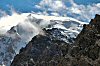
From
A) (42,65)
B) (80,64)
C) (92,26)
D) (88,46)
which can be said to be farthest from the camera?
(42,65)

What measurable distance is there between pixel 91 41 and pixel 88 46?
4.65 ft

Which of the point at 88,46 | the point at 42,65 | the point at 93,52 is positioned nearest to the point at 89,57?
the point at 93,52

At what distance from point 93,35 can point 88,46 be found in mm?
3197

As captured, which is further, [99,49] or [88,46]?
[88,46]

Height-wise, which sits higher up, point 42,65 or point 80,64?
point 80,64

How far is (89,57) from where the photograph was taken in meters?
89.1

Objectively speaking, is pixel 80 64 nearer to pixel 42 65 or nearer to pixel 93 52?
pixel 93 52

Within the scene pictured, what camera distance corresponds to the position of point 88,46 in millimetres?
97375

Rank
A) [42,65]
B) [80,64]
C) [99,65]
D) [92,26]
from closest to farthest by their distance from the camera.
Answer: [99,65], [80,64], [92,26], [42,65]

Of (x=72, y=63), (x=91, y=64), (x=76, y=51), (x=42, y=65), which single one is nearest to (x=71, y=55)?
(x=76, y=51)

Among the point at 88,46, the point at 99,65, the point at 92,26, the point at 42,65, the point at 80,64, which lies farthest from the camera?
the point at 42,65

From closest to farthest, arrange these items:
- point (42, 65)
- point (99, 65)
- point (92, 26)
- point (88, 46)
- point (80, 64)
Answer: point (99, 65)
point (80, 64)
point (88, 46)
point (92, 26)
point (42, 65)

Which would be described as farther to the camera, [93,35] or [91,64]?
[93,35]

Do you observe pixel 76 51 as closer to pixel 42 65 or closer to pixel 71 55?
pixel 71 55
